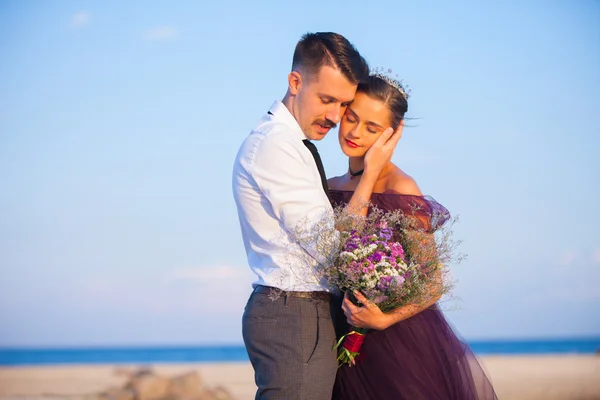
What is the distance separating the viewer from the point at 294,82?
4387 mm

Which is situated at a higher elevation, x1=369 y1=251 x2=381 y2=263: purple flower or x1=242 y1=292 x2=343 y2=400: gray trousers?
x1=369 y1=251 x2=381 y2=263: purple flower

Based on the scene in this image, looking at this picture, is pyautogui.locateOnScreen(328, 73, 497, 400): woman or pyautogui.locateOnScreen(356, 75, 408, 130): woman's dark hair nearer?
pyautogui.locateOnScreen(328, 73, 497, 400): woman

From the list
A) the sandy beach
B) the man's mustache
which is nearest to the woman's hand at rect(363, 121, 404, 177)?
the man's mustache

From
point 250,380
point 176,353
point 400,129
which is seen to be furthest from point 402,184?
point 176,353

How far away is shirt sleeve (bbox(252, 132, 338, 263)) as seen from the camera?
12.5 feet

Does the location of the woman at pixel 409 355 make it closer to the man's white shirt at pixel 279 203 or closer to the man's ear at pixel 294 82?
the man's white shirt at pixel 279 203

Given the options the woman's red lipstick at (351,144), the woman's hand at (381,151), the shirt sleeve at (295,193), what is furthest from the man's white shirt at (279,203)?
the woman's red lipstick at (351,144)

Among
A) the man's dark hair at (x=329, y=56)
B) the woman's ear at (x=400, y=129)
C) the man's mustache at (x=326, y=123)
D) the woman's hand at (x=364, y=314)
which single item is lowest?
the woman's hand at (x=364, y=314)

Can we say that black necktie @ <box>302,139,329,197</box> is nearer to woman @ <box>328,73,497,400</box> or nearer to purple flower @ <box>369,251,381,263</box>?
woman @ <box>328,73,497,400</box>

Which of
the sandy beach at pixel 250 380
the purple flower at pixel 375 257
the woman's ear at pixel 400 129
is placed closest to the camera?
the purple flower at pixel 375 257

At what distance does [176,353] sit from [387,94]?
35.6 metres

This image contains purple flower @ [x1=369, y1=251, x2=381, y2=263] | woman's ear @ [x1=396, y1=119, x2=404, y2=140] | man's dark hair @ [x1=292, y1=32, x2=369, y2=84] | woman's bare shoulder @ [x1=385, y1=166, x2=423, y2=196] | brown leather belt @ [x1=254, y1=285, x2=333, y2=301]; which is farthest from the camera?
woman's ear @ [x1=396, y1=119, x2=404, y2=140]

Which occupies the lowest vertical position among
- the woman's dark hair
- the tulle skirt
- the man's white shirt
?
the tulle skirt

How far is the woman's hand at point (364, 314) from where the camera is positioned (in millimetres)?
3842
